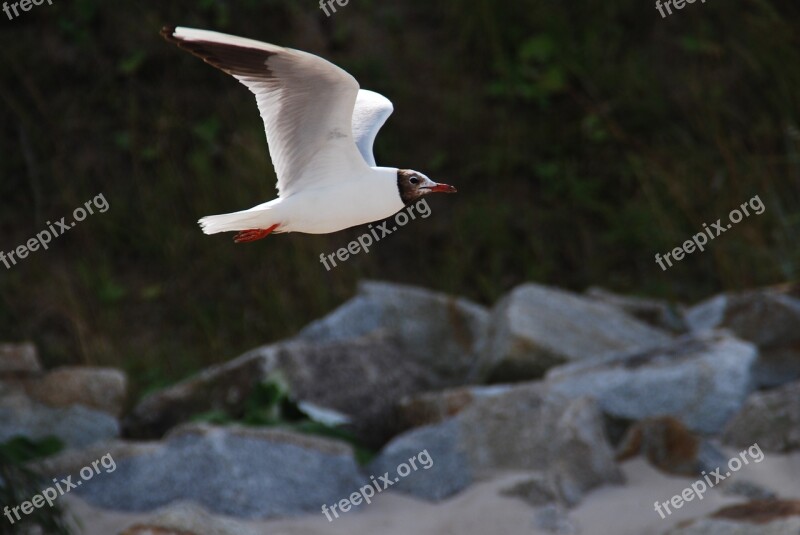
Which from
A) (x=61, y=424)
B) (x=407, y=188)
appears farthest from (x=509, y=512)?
(x=61, y=424)

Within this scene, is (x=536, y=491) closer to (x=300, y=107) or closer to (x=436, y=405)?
(x=436, y=405)

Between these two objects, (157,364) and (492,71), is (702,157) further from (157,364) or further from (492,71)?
(157,364)

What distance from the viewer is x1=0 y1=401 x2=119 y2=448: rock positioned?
5.44m

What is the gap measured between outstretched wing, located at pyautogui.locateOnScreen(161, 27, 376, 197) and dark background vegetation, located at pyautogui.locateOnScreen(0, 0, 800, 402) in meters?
3.63

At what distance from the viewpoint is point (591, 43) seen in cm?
870

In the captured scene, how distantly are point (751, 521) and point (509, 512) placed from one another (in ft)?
2.90

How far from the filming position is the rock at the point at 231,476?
179 inches

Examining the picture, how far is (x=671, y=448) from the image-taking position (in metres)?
4.68

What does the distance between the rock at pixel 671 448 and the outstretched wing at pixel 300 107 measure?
177cm

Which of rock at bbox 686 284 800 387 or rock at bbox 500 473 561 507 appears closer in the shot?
rock at bbox 500 473 561 507

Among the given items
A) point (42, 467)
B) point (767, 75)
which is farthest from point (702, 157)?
point (42, 467)

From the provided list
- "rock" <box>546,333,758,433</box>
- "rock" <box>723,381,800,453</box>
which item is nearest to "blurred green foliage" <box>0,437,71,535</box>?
"rock" <box>546,333,758,433</box>

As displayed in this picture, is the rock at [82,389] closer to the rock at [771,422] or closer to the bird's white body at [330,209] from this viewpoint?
the bird's white body at [330,209]

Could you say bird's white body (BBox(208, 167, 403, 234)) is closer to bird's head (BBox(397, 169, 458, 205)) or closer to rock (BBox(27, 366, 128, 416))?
bird's head (BBox(397, 169, 458, 205))
